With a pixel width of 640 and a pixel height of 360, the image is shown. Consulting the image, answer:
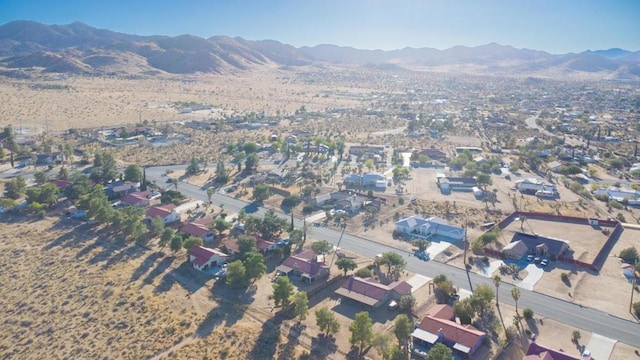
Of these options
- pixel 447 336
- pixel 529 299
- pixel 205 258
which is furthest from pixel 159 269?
pixel 529 299

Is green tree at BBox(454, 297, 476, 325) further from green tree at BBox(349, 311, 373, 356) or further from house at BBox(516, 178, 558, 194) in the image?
house at BBox(516, 178, 558, 194)

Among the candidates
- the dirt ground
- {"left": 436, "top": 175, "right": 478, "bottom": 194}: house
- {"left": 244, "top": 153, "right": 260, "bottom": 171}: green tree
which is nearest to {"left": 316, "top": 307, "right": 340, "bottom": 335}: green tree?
the dirt ground

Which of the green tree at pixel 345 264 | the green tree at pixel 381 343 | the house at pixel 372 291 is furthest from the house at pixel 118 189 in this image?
the green tree at pixel 381 343

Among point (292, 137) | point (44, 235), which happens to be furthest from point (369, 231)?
point (292, 137)

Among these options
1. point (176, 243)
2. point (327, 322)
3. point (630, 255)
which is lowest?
point (630, 255)

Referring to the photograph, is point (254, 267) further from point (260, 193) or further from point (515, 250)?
point (515, 250)

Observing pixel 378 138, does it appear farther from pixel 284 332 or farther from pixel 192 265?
pixel 284 332
